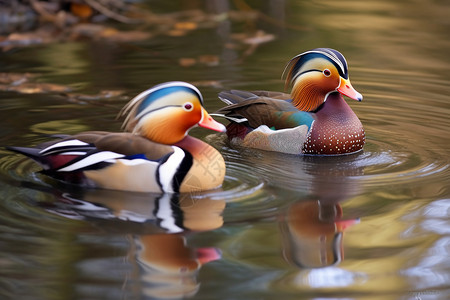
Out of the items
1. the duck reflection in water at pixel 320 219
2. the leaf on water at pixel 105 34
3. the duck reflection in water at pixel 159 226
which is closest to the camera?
the duck reflection in water at pixel 159 226

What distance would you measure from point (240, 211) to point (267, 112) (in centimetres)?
177

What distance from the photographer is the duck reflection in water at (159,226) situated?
4344mm

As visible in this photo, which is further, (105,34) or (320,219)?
(105,34)

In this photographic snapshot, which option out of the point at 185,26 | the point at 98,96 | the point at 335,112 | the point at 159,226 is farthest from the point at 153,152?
the point at 185,26

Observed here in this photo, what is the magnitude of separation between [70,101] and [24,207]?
9.88 ft

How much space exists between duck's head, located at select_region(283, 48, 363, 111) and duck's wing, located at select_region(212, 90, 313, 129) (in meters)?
0.12

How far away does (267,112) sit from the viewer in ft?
22.9

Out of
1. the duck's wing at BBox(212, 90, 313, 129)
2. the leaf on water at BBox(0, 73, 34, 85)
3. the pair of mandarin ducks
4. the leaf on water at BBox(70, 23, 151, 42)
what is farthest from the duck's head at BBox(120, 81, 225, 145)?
the leaf on water at BBox(70, 23, 151, 42)

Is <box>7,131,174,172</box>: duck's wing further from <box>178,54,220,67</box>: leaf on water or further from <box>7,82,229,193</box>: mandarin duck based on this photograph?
<box>178,54,220,67</box>: leaf on water

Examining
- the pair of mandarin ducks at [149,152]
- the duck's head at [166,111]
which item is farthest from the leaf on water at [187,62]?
the duck's head at [166,111]

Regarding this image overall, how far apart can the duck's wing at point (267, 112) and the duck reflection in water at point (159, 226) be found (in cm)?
151

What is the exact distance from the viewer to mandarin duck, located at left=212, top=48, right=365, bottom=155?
22.5ft

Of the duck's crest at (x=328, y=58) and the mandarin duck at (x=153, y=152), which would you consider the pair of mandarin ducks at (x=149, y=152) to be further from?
the duck's crest at (x=328, y=58)

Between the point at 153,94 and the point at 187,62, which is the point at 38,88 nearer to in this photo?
the point at 187,62
